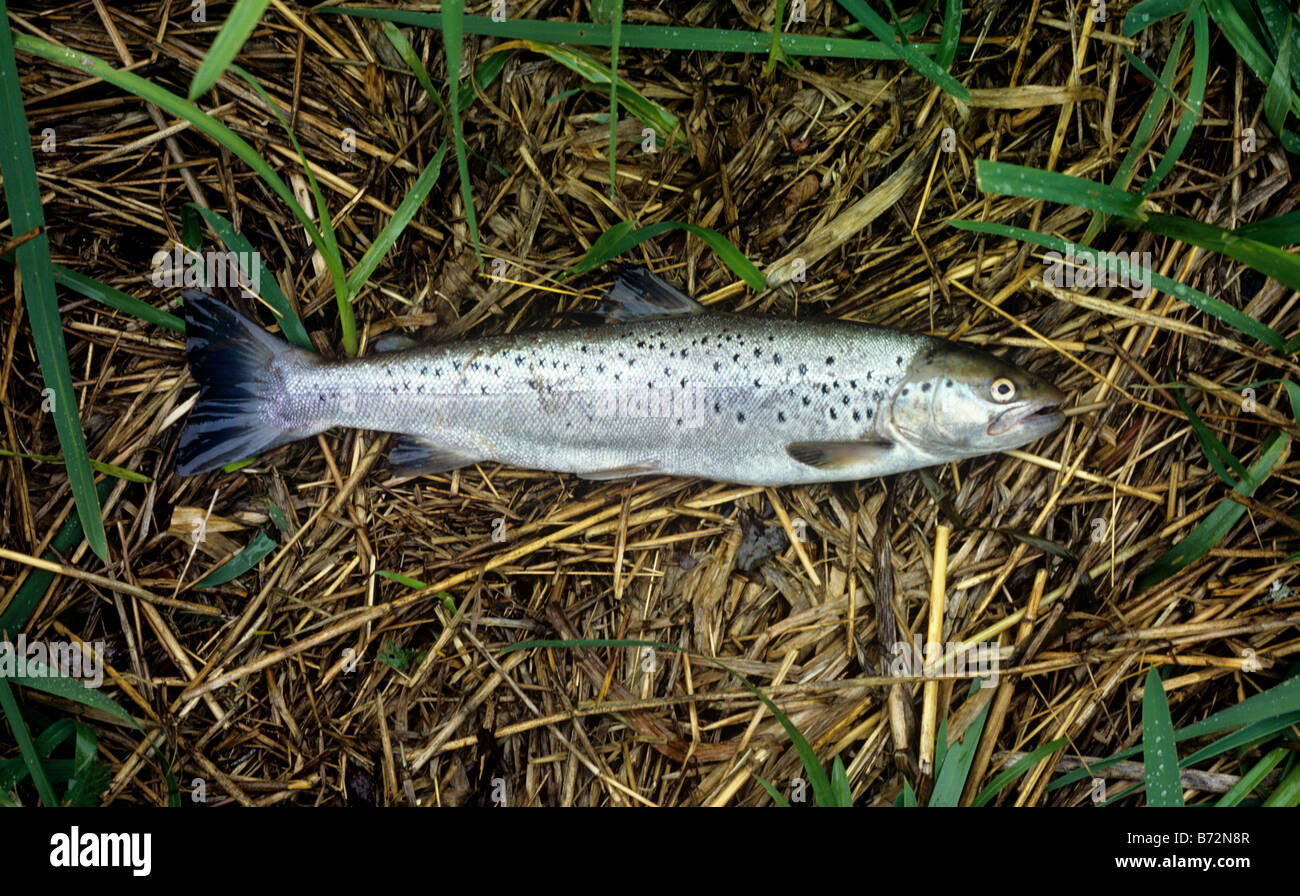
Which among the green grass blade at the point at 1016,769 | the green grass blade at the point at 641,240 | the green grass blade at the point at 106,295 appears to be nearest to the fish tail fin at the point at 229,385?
the green grass blade at the point at 106,295

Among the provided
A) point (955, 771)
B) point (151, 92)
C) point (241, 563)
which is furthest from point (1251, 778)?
point (151, 92)

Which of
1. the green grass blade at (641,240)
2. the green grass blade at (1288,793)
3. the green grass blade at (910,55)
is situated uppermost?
the green grass blade at (910,55)

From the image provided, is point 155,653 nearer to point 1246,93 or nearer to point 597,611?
point 597,611

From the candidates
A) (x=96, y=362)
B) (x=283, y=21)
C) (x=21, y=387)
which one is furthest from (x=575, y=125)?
(x=21, y=387)

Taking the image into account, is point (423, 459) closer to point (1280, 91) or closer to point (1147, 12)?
point (1147, 12)

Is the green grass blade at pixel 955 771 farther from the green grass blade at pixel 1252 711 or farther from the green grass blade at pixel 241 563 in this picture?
the green grass blade at pixel 241 563
